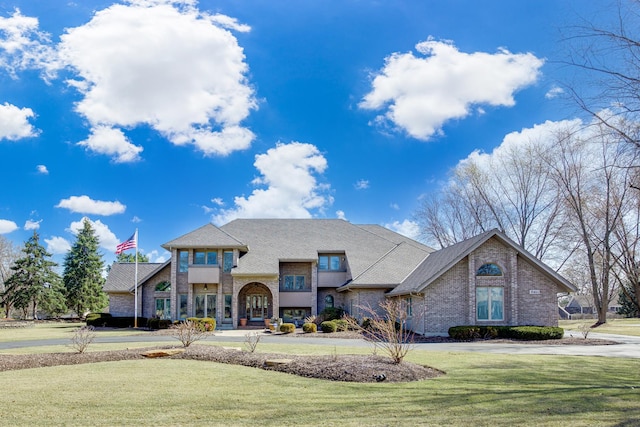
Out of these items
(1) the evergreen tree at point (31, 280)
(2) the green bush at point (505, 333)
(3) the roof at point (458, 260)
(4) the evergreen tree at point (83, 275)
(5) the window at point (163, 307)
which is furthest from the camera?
(4) the evergreen tree at point (83, 275)

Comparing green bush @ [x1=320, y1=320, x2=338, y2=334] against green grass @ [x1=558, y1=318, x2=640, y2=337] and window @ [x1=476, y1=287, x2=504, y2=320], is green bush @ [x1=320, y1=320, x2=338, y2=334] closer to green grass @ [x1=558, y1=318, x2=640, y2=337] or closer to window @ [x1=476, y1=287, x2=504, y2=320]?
window @ [x1=476, y1=287, x2=504, y2=320]

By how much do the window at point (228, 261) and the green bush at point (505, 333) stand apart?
59.0ft

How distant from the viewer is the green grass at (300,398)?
27.7ft

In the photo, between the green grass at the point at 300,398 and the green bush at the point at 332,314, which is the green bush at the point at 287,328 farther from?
the green grass at the point at 300,398

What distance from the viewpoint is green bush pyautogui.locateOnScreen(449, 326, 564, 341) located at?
2572cm

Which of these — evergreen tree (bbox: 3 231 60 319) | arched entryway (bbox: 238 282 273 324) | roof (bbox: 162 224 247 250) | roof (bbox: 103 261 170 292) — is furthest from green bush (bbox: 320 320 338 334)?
evergreen tree (bbox: 3 231 60 319)

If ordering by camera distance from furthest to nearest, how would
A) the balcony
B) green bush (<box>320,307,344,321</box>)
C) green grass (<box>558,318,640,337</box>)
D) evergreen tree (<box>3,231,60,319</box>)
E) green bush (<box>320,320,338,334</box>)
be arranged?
evergreen tree (<box>3,231,60,319</box>) < the balcony < green bush (<box>320,307,344,321</box>) < green grass (<box>558,318,640,337</box>) < green bush (<box>320,320,338,334</box>)

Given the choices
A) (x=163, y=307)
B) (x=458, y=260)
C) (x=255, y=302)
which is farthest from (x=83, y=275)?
(x=458, y=260)

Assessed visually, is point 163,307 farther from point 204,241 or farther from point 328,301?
point 328,301

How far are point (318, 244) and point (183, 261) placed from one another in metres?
10.3

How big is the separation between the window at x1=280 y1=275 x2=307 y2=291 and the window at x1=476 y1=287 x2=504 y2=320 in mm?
15111

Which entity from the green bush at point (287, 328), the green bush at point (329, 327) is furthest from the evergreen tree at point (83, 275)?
the green bush at point (329, 327)

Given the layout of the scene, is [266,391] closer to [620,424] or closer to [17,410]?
[17,410]

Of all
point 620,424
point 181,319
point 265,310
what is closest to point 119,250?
point 181,319
